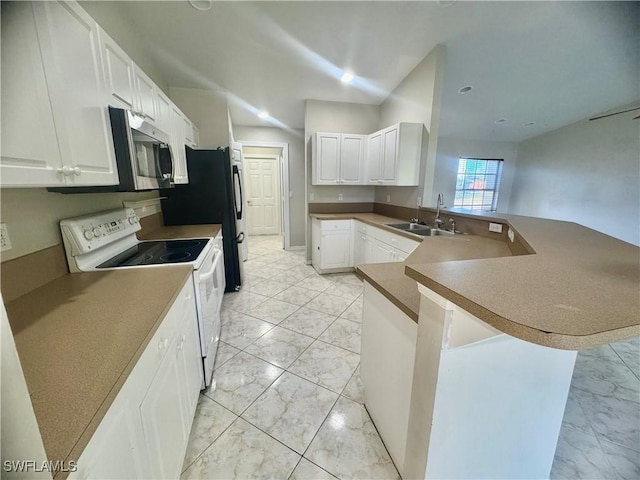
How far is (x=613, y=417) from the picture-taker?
1518mm

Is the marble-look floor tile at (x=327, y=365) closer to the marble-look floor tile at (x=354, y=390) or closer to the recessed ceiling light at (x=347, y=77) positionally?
the marble-look floor tile at (x=354, y=390)

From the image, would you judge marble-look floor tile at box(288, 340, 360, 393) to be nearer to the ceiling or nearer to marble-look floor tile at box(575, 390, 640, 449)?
marble-look floor tile at box(575, 390, 640, 449)

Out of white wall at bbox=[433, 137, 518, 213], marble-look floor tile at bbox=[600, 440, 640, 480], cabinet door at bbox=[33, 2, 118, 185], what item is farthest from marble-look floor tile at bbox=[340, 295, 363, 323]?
white wall at bbox=[433, 137, 518, 213]

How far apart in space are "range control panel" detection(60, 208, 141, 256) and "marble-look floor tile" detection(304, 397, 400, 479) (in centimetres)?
165

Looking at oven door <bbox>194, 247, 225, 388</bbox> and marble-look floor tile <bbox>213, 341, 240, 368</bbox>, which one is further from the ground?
oven door <bbox>194, 247, 225, 388</bbox>

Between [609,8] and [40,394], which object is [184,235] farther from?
[609,8]

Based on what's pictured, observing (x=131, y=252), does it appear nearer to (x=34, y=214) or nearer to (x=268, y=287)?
(x=34, y=214)

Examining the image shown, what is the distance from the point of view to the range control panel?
4.16 feet

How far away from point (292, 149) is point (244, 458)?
4.87 m

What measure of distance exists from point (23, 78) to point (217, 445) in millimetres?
1783

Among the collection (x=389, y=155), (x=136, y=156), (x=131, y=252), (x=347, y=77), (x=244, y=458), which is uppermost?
(x=347, y=77)

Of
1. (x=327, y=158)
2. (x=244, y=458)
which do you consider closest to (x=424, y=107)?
(x=327, y=158)

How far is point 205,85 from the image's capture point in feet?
10.8

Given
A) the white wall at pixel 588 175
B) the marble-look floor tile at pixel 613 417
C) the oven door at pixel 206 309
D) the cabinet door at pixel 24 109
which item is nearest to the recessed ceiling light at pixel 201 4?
the cabinet door at pixel 24 109
